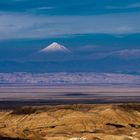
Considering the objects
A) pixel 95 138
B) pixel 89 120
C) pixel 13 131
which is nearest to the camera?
pixel 95 138

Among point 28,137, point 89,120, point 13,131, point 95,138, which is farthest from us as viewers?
point 89,120

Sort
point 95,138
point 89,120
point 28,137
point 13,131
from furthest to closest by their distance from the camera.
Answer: point 89,120
point 13,131
point 28,137
point 95,138

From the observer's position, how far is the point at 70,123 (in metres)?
189

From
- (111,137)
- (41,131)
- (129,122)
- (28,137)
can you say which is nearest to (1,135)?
(28,137)

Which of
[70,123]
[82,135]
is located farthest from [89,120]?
[82,135]

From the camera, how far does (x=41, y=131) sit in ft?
584

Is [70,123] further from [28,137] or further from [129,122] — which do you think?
[28,137]

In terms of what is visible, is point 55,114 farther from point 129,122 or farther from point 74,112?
point 129,122

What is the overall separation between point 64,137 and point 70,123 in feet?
121

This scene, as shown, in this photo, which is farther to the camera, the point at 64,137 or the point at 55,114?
the point at 55,114

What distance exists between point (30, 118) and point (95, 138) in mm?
53944

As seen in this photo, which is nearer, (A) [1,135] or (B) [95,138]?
(B) [95,138]

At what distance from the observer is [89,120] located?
7431 inches

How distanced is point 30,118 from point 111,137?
53940 millimetres
